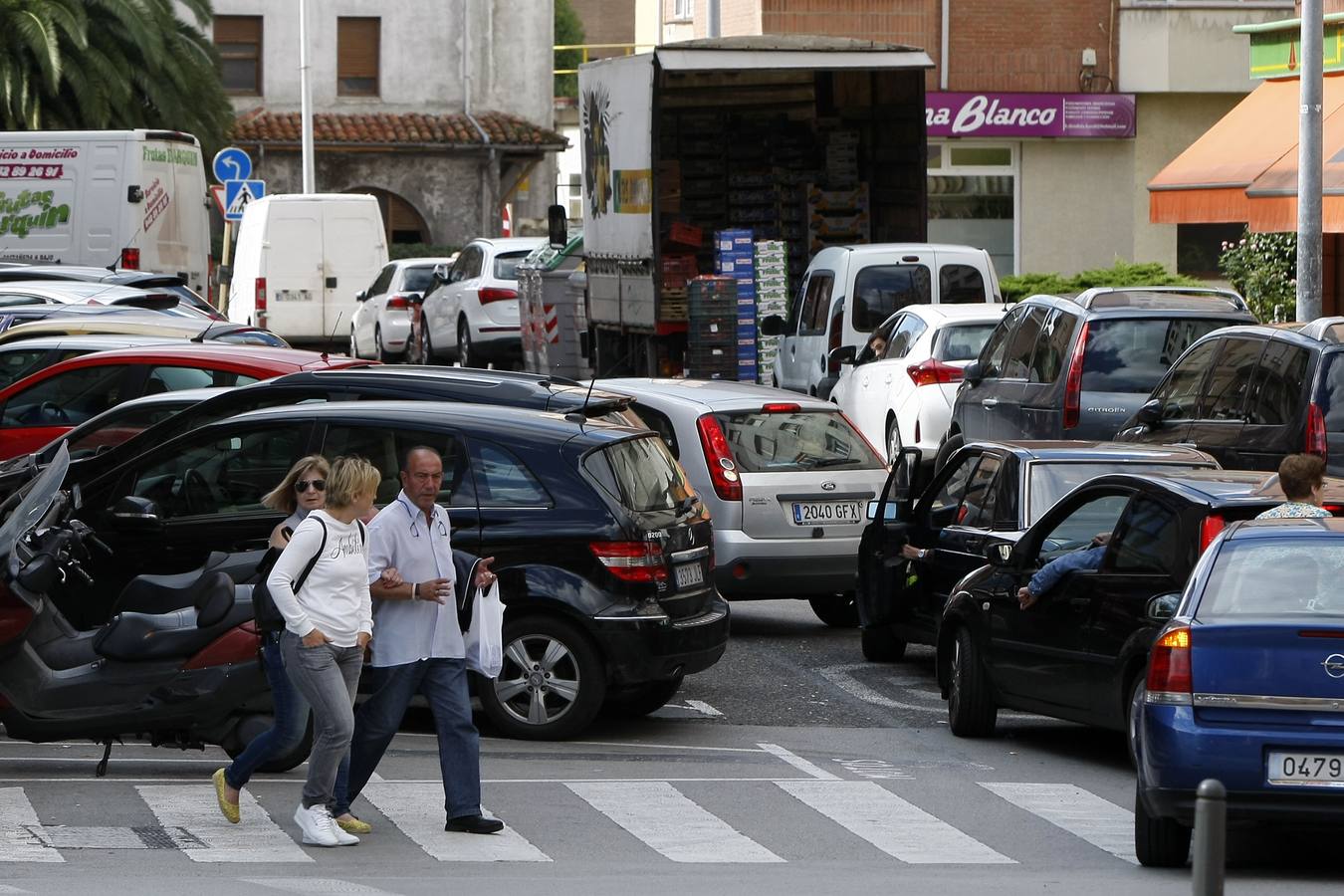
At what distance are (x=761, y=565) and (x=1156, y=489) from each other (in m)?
4.07

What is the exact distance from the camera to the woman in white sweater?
27.8 feet

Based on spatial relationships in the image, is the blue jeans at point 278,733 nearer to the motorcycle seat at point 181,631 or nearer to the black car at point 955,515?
the motorcycle seat at point 181,631

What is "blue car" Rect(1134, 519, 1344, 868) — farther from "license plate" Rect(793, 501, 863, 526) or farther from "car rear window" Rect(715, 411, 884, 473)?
"car rear window" Rect(715, 411, 884, 473)

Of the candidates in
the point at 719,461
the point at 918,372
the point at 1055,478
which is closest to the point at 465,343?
the point at 918,372

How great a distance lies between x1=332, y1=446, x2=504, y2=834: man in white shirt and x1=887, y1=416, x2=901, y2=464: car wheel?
1227 centimetres

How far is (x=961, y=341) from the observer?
20734 millimetres

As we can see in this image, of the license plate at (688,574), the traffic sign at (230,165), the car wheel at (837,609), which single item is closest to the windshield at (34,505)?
the license plate at (688,574)

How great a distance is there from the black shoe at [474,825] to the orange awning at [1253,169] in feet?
53.0

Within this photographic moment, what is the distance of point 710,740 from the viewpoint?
11414mm

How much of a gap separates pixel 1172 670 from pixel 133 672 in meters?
4.20

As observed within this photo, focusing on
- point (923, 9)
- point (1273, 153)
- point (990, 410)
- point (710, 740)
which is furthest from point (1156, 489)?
point (923, 9)

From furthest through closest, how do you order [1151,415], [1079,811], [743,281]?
[743,281] → [1151,415] → [1079,811]

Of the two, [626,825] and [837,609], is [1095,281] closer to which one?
[837,609]

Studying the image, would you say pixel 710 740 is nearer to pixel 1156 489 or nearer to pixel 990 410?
pixel 1156 489
